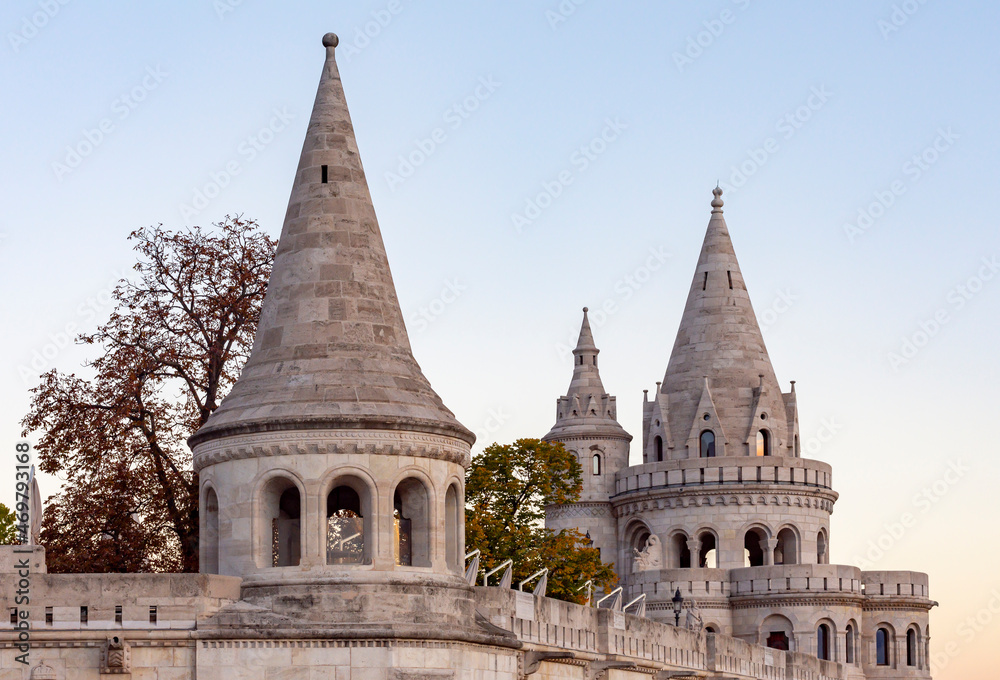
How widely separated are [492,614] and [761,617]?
34.4m

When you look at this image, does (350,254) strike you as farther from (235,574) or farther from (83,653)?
(83,653)

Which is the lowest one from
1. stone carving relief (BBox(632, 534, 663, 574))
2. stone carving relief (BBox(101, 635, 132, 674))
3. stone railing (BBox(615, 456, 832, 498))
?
stone carving relief (BBox(101, 635, 132, 674))

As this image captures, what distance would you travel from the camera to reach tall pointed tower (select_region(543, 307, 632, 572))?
67.4m

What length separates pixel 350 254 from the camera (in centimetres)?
2603

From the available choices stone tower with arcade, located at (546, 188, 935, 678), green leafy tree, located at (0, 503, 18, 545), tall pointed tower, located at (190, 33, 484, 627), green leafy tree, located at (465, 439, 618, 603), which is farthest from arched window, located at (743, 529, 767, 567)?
tall pointed tower, located at (190, 33, 484, 627)

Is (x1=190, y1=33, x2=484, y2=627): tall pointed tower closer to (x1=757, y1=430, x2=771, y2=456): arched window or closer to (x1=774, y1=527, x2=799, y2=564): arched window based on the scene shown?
(x1=774, y1=527, x2=799, y2=564): arched window

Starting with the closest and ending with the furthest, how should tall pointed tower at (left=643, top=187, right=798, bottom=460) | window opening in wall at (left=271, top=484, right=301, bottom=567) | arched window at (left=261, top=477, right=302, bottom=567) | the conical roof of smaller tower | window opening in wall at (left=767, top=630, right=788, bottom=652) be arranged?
arched window at (left=261, top=477, right=302, bottom=567) < window opening in wall at (left=271, top=484, right=301, bottom=567) < window opening in wall at (left=767, top=630, right=788, bottom=652) < tall pointed tower at (left=643, top=187, right=798, bottom=460) < the conical roof of smaller tower

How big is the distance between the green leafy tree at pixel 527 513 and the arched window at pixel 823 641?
958 centimetres

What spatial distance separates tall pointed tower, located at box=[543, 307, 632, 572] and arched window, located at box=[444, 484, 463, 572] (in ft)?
A: 134

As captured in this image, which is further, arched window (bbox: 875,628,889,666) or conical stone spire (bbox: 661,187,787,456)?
conical stone spire (bbox: 661,187,787,456)

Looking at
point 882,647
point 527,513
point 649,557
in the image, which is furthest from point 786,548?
point 527,513

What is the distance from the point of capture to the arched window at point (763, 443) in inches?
2519

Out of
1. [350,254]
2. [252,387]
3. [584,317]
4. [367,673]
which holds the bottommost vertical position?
[367,673]

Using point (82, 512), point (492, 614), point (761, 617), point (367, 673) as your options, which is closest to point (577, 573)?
point (761, 617)
